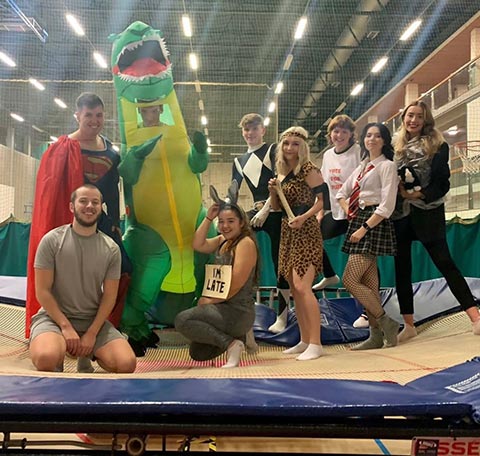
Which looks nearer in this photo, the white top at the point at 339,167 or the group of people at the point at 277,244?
the group of people at the point at 277,244

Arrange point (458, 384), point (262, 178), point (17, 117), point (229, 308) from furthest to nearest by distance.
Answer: point (17, 117), point (262, 178), point (229, 308), point (458, 384)

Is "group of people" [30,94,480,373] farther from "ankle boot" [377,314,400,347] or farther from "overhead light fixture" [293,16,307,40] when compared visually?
"overhead light fixture" [293,16,307,40]

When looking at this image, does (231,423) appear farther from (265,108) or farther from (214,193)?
(265,108)

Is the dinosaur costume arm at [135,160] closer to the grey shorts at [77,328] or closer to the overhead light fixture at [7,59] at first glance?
the grey shorts at [77,328]

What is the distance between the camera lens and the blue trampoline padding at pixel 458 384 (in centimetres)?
129

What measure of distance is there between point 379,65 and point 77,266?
30.4 ft

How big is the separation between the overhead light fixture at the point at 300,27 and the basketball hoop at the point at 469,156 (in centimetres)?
281

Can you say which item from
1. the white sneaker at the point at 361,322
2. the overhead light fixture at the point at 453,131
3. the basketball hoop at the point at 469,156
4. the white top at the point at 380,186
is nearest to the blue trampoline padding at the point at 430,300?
the white sneaker at the point at 361,322

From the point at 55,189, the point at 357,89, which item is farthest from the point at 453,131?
the point at 55,189

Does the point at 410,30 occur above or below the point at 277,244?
above

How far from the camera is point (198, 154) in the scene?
8.71 feet

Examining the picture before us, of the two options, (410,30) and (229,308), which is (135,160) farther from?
(410,30)

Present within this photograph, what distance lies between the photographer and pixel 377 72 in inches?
418

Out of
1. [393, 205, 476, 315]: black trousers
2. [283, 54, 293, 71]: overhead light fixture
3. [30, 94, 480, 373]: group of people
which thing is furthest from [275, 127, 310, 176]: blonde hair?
[283, 54, 293, 71]: overhead light fixture
